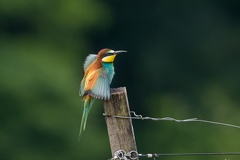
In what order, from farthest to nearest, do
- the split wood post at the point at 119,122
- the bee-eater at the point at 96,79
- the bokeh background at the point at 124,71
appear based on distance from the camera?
the bokeh background at the point at 124,71
the bee-eater at the point at 96,79
the split wood post at the point at 119,122

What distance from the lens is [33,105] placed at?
12.1 metres

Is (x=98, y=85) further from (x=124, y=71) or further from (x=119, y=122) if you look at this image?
(x=124, y=71)

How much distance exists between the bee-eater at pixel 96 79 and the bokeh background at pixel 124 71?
20.7 ft

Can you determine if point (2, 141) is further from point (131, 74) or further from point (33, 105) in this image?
point (131, 74)

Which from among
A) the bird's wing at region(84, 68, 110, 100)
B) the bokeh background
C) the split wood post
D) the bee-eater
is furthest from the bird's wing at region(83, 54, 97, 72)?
the bokeh background

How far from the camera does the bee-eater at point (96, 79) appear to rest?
210 inches

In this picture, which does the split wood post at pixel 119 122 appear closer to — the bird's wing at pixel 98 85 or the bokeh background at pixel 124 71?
the bird's wing at pixel 98 85

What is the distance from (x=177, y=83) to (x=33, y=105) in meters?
3.34

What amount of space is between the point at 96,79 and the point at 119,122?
28cm

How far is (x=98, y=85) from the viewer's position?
536 centimetres

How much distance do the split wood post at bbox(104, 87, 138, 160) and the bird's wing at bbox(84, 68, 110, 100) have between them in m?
0.03

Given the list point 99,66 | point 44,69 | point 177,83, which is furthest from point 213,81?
point 99,66

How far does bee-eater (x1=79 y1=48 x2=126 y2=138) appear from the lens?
5.32m

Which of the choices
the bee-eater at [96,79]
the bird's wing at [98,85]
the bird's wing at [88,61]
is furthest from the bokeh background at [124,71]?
the bird's wing at [98,85]
